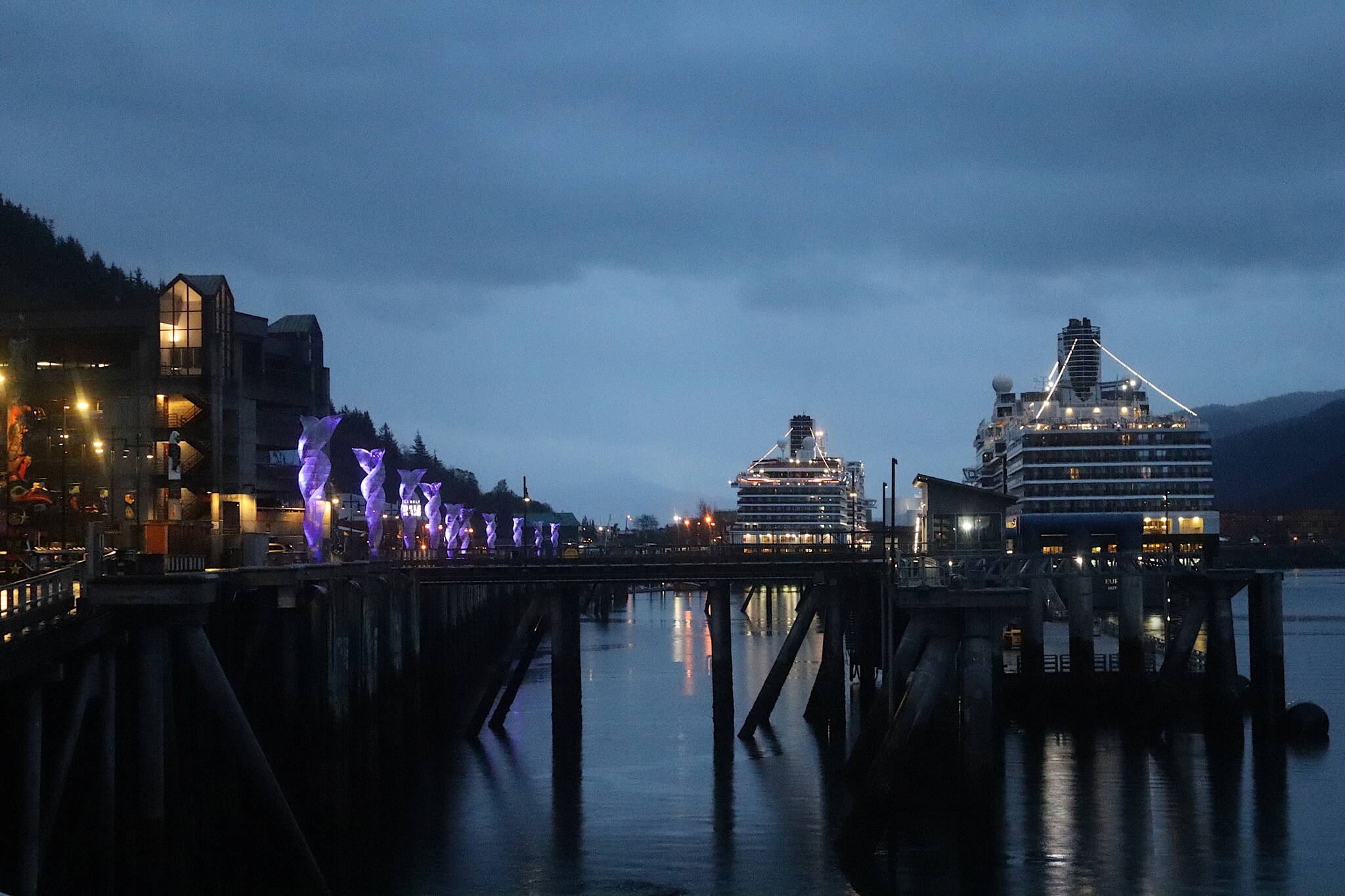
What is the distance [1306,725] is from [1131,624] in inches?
314

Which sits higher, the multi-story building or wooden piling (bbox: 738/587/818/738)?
the multi-story building

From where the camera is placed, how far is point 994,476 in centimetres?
16788

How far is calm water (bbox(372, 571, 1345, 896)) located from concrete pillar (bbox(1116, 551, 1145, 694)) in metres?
3.28

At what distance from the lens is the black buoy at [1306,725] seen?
59344 mm

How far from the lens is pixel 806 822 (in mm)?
44562

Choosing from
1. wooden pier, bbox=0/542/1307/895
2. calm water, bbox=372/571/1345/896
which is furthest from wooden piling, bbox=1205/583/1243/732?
calm water, bbox=372/571/1345/896

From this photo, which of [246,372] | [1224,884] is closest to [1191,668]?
[1224,884]

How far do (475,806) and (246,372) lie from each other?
28.8 m

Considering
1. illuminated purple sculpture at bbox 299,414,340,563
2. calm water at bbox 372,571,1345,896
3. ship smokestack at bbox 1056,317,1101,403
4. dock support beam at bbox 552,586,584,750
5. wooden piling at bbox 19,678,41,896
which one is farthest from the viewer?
ship smokestack at bbox 1056,317,1101,403

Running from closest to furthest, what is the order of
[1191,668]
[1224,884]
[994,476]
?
[1224,884] < [1191,668] < [994,476]

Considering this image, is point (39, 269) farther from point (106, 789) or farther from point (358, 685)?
point (106, 789)

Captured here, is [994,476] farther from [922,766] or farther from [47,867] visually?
[47,867]

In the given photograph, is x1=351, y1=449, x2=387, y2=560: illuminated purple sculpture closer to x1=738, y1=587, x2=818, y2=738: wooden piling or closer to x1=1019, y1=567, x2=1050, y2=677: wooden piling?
x1=738, y1=587, x2=818, y2=738: wooden piling

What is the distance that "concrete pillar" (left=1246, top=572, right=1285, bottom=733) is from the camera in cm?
5838
